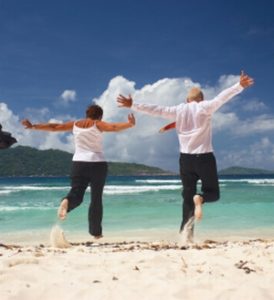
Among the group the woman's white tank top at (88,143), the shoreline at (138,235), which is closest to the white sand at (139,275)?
the woman's white tank top at (88,143)

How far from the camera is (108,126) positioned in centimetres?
645

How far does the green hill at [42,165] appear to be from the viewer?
129 meters

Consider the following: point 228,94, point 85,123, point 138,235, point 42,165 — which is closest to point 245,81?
point 228,94

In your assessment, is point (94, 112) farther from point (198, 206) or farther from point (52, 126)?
point (198, 206)

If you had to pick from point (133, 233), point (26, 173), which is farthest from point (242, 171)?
point (133, 233)

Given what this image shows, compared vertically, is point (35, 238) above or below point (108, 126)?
below

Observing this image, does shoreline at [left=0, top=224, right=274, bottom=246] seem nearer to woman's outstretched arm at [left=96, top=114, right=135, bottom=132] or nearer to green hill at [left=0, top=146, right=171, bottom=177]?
woman's outstretched arm at [left=96, top=114, right=135, bottom=132]

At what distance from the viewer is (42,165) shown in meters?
136

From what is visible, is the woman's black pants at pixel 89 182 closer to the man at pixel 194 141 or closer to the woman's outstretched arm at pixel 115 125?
the woman's outstretched arm at pixel 115 125

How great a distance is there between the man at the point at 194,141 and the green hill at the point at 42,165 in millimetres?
124595

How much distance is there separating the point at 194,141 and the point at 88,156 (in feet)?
4.97

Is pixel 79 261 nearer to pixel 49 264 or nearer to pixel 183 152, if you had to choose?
pixel 49 264

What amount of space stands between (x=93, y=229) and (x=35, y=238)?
318 centimetres

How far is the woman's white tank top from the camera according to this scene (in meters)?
6.52
